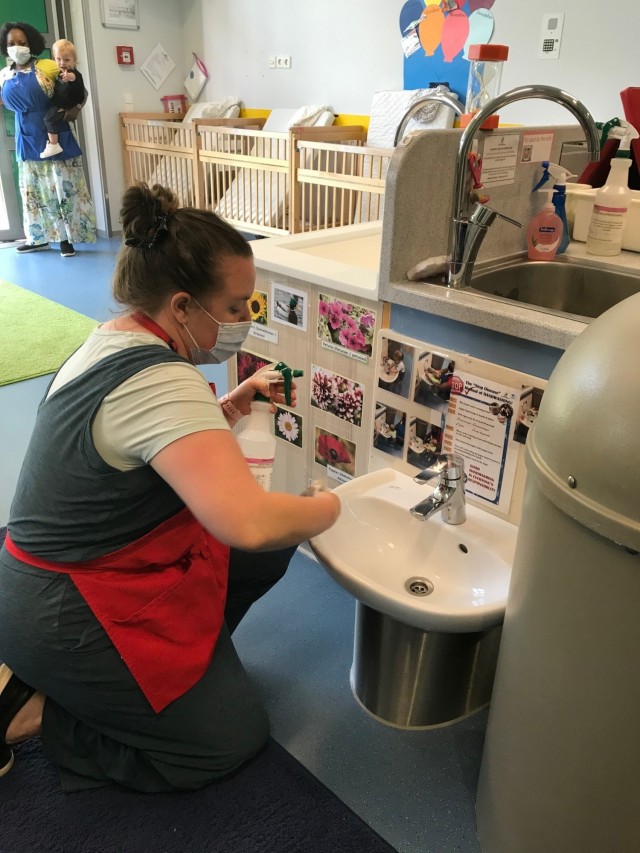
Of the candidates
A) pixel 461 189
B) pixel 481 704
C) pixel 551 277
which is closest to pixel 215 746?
pixel 481 704

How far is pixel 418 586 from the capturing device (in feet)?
4.67

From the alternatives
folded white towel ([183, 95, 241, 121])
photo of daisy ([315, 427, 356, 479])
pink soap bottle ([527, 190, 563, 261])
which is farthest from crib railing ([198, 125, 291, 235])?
photo of daisy ([315, 427, 356, 479])

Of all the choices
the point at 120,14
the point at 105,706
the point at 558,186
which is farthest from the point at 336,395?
the point at 120,14

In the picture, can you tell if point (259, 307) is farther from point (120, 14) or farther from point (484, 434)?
point (120, 14)

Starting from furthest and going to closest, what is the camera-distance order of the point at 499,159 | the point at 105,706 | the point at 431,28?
the point at 431,28, the point at 499,159, the point at 105,706

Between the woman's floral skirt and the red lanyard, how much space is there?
180 inches

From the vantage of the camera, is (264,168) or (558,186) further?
(264,168)

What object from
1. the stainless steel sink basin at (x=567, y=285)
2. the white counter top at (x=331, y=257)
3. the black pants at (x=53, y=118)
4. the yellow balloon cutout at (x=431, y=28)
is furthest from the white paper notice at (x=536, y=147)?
the black pants at (x=53, y=118)

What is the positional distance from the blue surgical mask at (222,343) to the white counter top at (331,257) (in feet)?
1.26

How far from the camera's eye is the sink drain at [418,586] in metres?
1.41

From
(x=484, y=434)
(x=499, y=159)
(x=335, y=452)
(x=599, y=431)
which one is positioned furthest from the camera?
(x=335, y=452)

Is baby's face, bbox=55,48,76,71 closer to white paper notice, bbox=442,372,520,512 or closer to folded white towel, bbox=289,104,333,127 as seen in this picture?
folded white towel, bbox=289,104,333,127

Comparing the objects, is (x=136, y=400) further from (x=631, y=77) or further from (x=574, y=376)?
(x=631, y=77)

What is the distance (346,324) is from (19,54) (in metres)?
4.28
